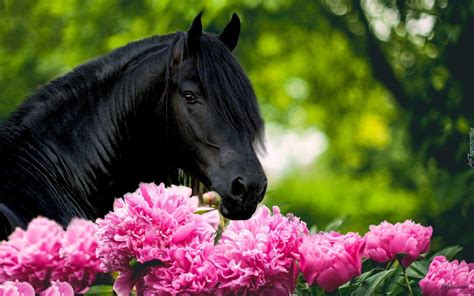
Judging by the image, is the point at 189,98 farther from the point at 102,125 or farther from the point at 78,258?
the point at 78,258

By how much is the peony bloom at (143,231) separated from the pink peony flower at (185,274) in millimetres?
21

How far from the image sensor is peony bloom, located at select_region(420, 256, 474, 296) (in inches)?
72.7

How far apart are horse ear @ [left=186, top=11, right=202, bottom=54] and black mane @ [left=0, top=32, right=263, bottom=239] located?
0.9 inches

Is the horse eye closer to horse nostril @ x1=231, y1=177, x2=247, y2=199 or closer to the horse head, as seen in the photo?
the horse head

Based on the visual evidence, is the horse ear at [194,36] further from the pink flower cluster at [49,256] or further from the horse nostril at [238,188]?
the pink flower cluster at [49,256]

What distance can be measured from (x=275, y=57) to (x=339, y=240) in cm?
895

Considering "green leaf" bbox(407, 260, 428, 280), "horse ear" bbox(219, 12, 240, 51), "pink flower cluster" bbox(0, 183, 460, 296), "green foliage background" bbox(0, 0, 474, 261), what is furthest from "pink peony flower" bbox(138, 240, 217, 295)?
"green foliage background" bbox(0, 0, 474, 261)

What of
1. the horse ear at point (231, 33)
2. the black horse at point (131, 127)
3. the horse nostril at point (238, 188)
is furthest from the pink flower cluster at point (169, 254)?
the horse ear at point (231, 33)

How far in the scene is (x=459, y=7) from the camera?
6.20m

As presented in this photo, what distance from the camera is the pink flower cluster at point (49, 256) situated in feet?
5.21

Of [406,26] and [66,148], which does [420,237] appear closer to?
[66,148]

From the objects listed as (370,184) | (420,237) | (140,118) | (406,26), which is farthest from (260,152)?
(370,184)

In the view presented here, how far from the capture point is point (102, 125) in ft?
8.04

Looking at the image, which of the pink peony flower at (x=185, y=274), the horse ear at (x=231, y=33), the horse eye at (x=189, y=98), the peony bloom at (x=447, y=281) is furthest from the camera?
the horse ear at (x=231, y=33)
